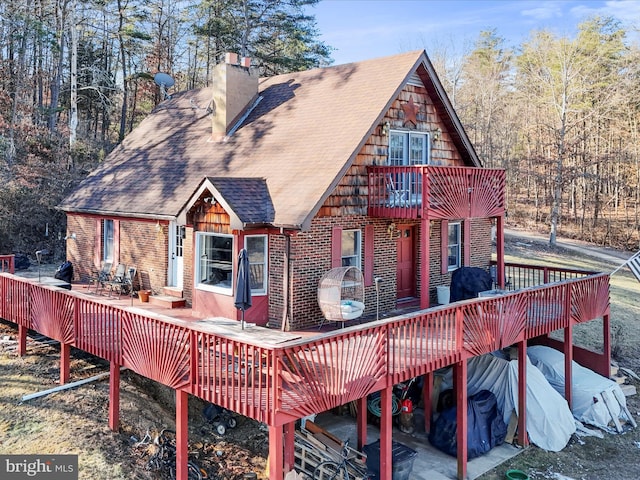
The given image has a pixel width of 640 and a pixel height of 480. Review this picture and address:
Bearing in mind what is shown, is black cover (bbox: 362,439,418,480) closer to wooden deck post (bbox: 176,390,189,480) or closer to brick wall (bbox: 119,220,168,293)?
wooden deck post (bbox: 176,390,189,480)

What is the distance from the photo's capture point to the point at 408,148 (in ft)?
46.7

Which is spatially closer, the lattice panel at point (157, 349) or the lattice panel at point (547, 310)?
the lattice panel at point (157, 349)

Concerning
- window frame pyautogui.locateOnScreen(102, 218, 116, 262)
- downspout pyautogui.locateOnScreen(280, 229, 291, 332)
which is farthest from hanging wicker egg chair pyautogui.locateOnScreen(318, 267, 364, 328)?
window frame pyautogui.locateOnScreen(102, 218, 116, 262)

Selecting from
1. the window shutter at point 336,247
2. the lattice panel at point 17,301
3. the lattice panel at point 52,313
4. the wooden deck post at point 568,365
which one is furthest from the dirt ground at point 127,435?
the window shutter at point 336,247

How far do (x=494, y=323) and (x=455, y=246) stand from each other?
5615 mm

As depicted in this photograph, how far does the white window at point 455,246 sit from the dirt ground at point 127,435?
578 centimetres

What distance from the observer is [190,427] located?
10.4 meters

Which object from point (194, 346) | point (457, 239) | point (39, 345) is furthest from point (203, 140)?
point (194, 346)

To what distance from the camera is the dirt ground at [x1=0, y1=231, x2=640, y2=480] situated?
28.1 feet

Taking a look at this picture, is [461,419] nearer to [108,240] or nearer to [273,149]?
[273,149]

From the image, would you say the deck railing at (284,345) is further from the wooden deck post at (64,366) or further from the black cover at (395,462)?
the black cover at (395,462)

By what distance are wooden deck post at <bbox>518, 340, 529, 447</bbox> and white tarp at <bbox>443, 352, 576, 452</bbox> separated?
206 millimetres

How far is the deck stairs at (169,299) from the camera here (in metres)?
13.5

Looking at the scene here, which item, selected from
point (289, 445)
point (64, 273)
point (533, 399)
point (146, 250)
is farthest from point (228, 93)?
point (533, 399)
